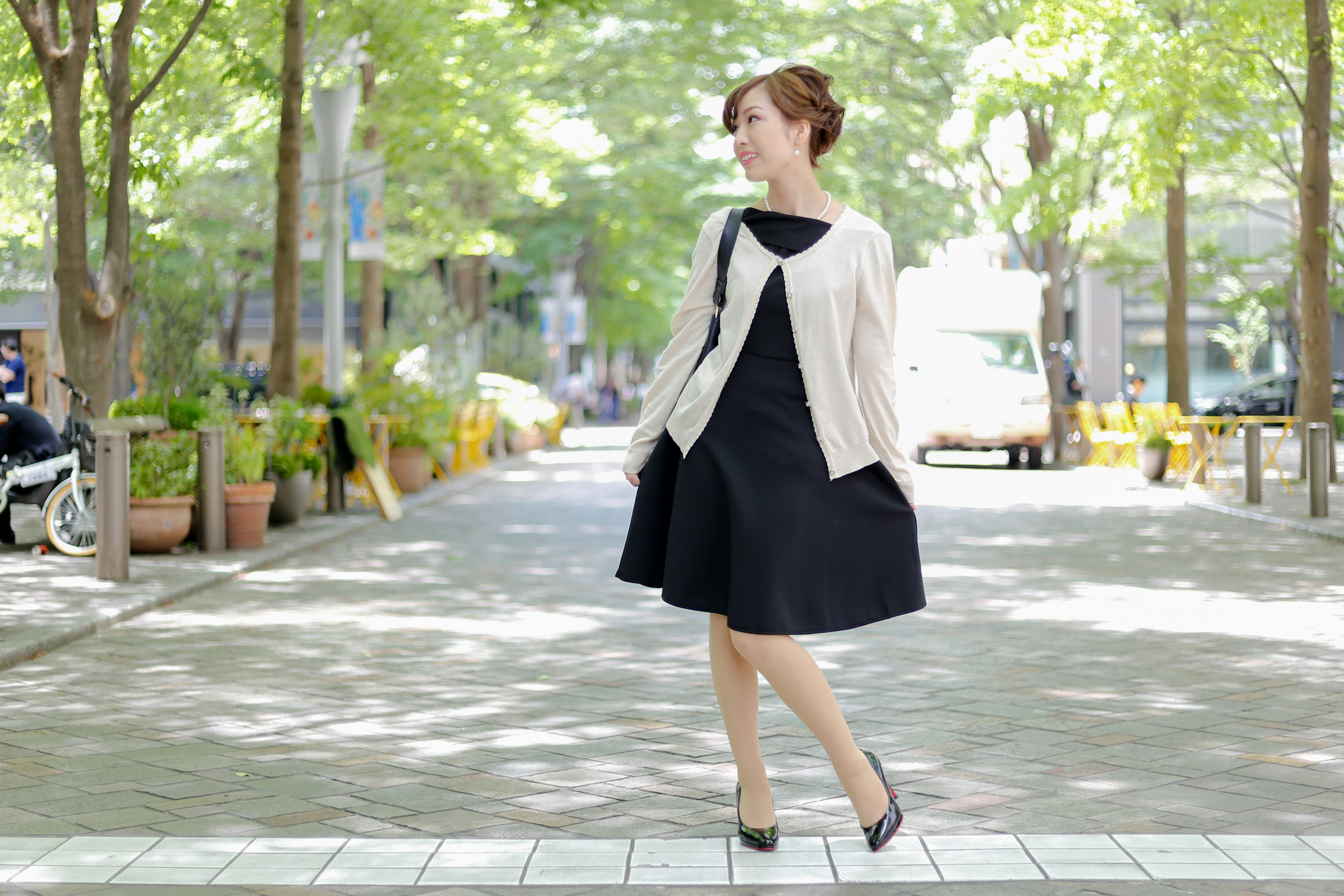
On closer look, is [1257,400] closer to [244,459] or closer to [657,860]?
[244,459]

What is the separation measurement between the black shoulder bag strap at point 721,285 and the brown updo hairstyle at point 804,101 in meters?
0.26

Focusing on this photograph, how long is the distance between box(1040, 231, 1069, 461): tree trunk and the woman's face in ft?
77.1

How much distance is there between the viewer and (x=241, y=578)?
1108 cm

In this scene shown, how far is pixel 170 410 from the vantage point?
1284cm

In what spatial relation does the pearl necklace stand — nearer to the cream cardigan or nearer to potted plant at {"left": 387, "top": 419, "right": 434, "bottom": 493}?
the cream cardigan

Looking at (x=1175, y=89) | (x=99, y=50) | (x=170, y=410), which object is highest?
(x=1175, y=89)

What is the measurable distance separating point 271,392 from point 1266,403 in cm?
3004

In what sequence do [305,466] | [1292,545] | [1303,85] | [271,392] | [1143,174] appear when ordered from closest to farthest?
[1292,545] → [305,466] → [271,392] → [1143,174] → [1303,85]

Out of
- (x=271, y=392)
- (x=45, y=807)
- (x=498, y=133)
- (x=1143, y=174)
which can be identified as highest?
(x=498, y=133)

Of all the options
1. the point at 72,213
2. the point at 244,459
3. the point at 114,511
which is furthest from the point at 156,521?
the point at 72,213

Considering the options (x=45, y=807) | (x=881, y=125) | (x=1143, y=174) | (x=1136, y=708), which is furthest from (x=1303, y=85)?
(x=45, y=807)

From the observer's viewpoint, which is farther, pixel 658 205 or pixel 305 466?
pixel 658 205

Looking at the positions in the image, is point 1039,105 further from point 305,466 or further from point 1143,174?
point 305,466

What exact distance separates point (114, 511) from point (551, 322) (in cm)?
2917
